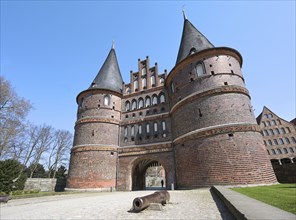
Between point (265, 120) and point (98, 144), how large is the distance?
38202 millimetres

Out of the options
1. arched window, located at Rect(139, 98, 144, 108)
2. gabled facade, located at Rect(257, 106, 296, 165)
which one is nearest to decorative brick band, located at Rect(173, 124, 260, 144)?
arched window, located at Rect(139, 98, 144, 108)

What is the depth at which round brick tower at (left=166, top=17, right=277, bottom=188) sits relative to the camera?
11477 mm

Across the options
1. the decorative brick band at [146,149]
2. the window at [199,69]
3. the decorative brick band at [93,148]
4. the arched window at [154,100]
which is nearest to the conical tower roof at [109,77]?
the arched window at [154,100]

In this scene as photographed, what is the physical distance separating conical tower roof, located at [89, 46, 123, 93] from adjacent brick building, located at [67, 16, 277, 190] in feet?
0.45

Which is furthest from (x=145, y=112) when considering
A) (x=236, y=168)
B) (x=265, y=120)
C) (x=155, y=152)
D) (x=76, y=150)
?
(x=265, y=120)

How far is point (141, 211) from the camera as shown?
5.40 meters

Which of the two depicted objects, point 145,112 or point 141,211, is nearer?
point 141,211

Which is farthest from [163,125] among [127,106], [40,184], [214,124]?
[40,184]

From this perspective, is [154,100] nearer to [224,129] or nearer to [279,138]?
[224,129]

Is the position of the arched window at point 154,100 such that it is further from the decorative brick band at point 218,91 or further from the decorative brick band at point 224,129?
the decorative brick band at point 224,129

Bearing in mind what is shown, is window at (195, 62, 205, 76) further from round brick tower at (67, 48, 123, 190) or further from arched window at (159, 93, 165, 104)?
round brick tower at (67, 48, 123, 190)

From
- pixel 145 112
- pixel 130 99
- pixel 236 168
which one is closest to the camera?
pixel 236 168

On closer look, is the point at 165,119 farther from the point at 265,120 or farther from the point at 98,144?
the point at 265,120

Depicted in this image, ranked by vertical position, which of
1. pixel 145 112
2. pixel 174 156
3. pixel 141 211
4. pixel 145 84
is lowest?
pixel 141 211
